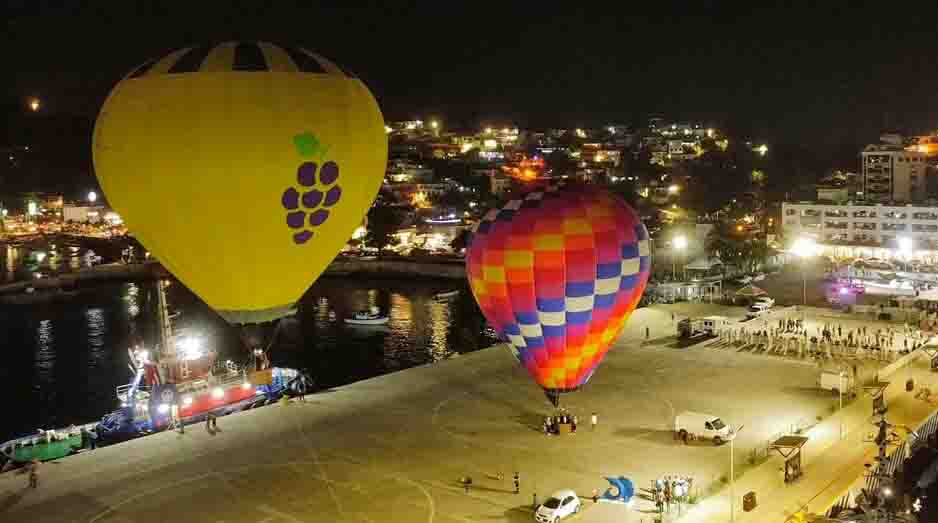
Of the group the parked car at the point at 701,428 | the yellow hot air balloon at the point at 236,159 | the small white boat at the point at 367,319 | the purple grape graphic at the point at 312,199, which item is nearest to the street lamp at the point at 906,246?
the small white boat at the point at 367,319

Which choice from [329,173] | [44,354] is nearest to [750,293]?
[329,173]

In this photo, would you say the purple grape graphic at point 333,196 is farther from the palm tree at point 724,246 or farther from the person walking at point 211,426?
the palm tree at point 724,246

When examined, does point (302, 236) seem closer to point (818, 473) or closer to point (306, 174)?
point (306, 174)

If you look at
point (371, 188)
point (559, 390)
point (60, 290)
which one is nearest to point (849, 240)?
point (559, 390)

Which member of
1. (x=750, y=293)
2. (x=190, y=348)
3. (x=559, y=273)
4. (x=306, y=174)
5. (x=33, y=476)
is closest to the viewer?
(x=306, y=174)

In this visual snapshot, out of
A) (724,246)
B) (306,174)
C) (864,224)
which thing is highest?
(306,174)

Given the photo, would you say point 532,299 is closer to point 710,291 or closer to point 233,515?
point 233,515

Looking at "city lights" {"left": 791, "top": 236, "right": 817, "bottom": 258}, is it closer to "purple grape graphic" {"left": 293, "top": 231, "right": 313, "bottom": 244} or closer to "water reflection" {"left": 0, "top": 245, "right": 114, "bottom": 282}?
"purple grape graphic" {"left": 293, "top": 231, "right": 313, "bottom": 244}
